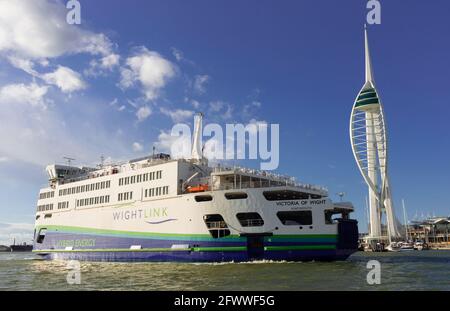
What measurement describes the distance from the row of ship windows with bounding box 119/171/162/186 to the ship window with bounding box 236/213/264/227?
8.78 meters

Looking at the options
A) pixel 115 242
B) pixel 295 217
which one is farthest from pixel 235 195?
pixel 115 242

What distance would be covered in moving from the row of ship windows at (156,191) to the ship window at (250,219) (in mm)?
7319

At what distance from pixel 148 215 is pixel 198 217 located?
5.71 metres

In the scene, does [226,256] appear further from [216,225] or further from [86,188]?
[86,188]

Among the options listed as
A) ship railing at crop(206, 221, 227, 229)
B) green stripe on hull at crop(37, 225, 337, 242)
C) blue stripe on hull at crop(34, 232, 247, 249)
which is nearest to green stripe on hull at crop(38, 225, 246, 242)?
green stripe on hull at crop(37, 225, 337, 242)

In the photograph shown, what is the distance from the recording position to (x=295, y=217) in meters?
31.0

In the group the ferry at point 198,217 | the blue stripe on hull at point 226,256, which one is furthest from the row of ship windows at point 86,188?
the blue stripe on hull at point 226,256

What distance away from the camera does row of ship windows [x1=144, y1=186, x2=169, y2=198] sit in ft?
111

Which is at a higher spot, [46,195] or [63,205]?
[46,195]

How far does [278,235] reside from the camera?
92.9 ft

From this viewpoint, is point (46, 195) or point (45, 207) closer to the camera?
point (45, 207)
